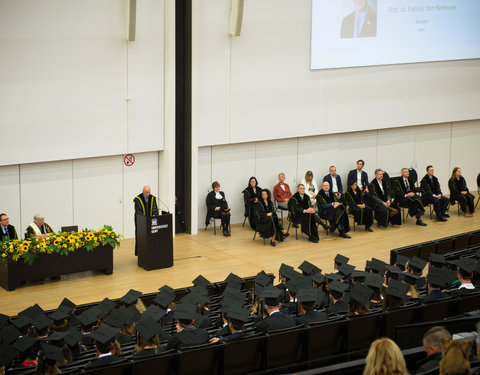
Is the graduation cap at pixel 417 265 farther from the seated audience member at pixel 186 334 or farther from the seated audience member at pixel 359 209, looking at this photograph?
the seated audience member at pixel 359 209

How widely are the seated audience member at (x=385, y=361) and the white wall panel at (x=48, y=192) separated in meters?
9.03

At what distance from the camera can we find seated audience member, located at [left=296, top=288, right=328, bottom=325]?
6852 mm

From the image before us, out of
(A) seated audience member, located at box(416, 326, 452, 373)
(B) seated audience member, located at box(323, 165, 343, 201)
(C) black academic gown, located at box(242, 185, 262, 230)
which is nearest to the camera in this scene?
(A) seated audience member, located at box(416, 326, 452, 373)

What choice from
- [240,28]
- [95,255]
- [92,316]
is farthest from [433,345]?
[240,28]

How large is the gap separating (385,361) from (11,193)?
908cm

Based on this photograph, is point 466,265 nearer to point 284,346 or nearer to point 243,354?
point 284,346

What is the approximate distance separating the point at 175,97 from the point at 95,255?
381 cm

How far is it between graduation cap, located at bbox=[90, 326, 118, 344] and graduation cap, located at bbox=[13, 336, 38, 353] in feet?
2.24

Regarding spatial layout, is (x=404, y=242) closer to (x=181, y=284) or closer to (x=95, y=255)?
(x=181, y=284)

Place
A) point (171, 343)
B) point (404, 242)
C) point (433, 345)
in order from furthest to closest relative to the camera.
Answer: point (404, 242)
point (171, 343)
point (433, 345)

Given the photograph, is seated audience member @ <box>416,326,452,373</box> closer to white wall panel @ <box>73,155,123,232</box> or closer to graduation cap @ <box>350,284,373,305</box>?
graduation cap @ <box>350,284,373,305</box>

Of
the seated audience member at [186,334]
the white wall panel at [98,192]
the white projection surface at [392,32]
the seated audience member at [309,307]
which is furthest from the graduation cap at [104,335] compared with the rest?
the white projection surface at [392,32]

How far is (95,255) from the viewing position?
427 inches

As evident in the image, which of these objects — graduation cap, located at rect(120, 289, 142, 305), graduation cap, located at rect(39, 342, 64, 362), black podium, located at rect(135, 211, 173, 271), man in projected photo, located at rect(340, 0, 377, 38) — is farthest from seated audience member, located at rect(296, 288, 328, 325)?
man in projected photo, located at rect(340, 0, 377, 38)
